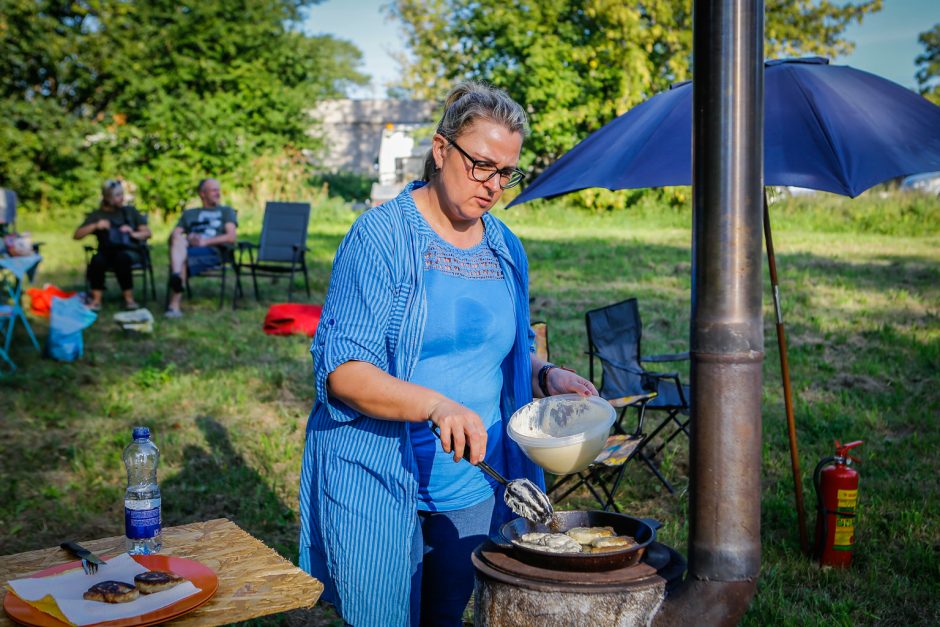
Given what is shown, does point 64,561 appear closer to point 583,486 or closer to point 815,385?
point 583,486

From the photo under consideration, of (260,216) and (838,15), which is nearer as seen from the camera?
(260,216)

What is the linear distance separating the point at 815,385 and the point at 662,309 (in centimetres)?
292

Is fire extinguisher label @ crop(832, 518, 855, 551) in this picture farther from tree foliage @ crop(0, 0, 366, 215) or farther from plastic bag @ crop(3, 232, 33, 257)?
tree foliage @ crop(0, 0, 366, 215)

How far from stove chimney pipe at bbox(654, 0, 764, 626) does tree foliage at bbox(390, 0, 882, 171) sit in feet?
68.9

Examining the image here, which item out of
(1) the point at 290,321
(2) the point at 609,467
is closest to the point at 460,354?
(2) the point at 609,467

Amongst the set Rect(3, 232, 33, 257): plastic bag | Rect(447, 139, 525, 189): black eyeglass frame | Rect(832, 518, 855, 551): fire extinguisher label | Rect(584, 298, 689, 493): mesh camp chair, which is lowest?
Rect(832, 518, 855, 551): fire extinguisher label

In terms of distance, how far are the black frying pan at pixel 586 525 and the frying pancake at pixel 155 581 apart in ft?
2.48

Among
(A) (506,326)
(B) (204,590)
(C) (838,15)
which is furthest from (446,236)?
(C) (838,15)

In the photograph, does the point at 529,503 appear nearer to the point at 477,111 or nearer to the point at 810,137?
the point at 477,111

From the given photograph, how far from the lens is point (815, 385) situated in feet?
23.4

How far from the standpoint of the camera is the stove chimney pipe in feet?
5.74

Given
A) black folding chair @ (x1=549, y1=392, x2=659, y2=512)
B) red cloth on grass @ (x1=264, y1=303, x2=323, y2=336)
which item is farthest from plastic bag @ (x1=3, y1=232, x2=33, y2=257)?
black folding chair @ (x1=549, y1=392, x2=659, y2=512)

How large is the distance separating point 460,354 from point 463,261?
249mm

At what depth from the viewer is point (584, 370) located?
7676 millimetres
